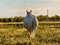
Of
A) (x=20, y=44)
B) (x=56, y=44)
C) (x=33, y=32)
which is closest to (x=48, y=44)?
(x=56, y=44)

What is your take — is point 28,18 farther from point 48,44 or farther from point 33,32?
point 48,44

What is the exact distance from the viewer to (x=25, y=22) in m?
15.2

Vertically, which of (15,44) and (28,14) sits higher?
(28,14)

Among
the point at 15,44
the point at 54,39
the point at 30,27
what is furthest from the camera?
the point at 30,27

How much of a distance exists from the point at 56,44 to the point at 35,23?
2885 millimetres

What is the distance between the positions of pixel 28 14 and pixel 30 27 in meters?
Answer: 0.87

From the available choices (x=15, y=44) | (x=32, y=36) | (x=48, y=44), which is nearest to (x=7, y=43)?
(x=15, y=44)

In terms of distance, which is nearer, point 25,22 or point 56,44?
point 56,44

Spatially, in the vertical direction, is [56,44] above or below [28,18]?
below

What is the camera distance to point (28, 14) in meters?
14.7

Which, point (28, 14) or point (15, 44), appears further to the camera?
point (28, 14)

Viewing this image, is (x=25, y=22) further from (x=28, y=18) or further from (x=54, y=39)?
(x=54, y=39)

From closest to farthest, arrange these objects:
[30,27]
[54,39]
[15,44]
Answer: [15,44]
[54,39]
[30,27]

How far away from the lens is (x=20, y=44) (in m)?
11.8
